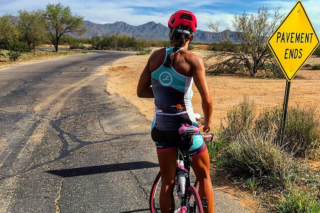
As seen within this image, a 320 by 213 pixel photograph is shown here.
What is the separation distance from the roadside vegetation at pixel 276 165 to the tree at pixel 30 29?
165 ft

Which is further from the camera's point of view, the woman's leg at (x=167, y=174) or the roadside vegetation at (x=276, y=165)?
the roadside vegetation at (x=276, y=165)

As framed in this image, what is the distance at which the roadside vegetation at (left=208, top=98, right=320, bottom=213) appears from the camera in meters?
3.47

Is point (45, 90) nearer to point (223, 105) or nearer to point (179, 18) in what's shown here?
point (223, 105)

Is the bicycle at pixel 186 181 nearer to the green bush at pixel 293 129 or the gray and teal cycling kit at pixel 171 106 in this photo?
the gray and teal cycling kit at pixel 171 106

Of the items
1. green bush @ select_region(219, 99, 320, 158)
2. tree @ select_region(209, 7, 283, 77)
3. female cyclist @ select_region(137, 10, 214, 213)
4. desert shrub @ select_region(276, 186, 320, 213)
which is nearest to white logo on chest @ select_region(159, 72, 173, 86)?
female cyclist @ select_region(137, 10, 214, 213)

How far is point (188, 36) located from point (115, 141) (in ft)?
12.8

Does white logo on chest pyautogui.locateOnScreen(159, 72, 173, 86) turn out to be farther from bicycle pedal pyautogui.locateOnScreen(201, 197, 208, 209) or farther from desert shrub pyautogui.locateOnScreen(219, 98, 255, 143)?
desert shrub pyautogui.locateOnScreen(219, 98, 255, 143)

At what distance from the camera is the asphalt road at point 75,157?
370cm

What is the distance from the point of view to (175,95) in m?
2.39

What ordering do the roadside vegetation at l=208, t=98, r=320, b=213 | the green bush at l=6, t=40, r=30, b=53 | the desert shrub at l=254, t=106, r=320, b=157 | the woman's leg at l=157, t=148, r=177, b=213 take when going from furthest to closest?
the green bush at l=6, t=40, r=30, b=53, the desert shrub at l=254, t=106, r=320, b=157, the roadside vegetation at l=208, t=98, r=320, b=213, the woman's leg at l=157, t=148, r=177, b=213

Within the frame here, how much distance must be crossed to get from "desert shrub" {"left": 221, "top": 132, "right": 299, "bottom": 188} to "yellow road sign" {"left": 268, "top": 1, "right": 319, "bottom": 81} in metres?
1.26

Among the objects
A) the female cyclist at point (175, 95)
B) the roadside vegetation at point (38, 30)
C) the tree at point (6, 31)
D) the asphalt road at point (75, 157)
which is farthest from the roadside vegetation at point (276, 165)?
the tree at point (6, 31)

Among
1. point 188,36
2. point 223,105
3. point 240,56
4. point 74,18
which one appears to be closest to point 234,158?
point 188,36

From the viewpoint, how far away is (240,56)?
18328mm
